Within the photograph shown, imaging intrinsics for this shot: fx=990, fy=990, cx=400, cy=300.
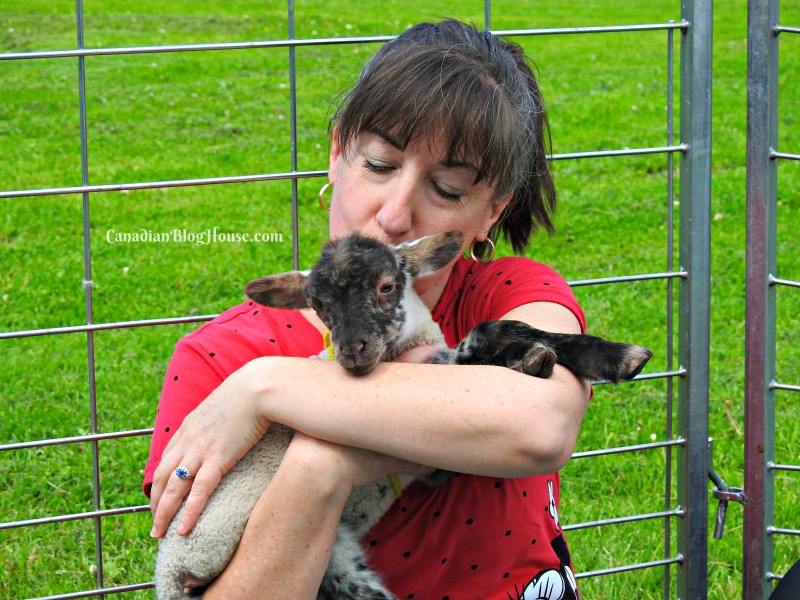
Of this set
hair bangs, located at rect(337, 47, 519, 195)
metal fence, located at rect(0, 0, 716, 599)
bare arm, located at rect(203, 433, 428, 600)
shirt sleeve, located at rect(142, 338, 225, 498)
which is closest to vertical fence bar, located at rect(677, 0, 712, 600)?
metal fence, located at rect(0, 0, 716, 599)

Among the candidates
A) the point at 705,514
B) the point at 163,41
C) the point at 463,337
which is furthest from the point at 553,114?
the point at 463,337

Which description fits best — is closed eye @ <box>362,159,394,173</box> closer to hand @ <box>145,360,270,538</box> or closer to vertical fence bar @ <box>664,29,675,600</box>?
hand @ <box>145,360,270,538</box>

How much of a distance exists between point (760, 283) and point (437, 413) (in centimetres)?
141

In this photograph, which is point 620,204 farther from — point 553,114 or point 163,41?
point 163,41

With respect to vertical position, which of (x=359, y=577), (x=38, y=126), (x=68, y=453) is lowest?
(x=68, y=453)

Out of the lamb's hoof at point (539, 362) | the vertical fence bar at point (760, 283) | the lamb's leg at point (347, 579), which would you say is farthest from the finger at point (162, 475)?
the vertical fence bar at point (760, 283)

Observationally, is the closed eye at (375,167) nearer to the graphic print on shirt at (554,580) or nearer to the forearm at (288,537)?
the forearm at (288,537)

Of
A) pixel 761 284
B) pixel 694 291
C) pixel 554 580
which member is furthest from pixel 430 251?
pixel 761 284

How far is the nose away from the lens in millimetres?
2148

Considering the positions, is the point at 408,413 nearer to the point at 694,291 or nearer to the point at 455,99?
the point at 455,99

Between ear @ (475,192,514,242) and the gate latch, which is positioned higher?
ear @ (475,192,514,242)

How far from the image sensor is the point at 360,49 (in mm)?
10750

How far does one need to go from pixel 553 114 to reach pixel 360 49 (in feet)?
9.92

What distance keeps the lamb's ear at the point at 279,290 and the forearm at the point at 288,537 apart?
43 centimetres
